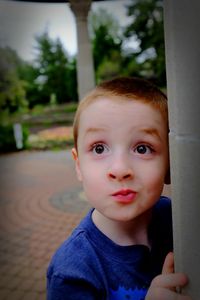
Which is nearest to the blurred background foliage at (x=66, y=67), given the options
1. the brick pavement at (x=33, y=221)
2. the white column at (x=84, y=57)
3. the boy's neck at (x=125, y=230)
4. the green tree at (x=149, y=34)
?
the green tree at (x=149, y=34)

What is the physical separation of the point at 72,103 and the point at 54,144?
10.4 m

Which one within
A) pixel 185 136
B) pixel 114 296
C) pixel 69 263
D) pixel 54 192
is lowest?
pixel 54 192

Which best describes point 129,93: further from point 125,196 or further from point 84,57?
point 84,57

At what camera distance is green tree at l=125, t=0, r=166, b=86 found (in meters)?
20.4

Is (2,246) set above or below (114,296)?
below

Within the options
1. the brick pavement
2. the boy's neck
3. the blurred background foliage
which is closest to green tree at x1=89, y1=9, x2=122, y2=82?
the blurred background foliage

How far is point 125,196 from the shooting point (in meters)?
0.91

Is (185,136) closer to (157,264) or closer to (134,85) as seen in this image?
(134,85)

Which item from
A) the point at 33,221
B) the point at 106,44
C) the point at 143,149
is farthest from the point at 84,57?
the point at 106,44

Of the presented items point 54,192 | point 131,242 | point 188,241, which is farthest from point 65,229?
point 188,241

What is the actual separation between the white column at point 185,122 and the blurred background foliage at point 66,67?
16.8 metres

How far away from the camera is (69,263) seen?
99 centimetres

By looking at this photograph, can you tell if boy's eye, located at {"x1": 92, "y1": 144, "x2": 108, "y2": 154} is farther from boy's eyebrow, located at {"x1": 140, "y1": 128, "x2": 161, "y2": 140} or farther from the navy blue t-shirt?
the navy blue t-shirt

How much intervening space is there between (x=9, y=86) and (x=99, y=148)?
58.2ft
